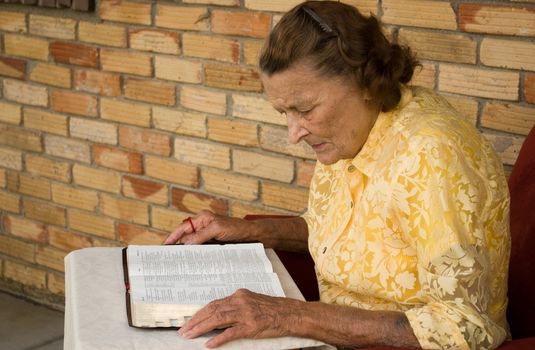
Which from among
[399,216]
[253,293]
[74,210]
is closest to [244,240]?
[253,293]

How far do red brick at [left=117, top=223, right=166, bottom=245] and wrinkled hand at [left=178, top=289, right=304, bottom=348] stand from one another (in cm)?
175

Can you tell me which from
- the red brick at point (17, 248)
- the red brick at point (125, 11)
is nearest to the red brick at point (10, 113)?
the red brick at point (17, 248)

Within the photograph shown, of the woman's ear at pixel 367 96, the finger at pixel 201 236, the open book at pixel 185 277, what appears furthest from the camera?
the finger at pixel 201 236

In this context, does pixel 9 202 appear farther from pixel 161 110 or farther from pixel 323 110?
pixel 323 110

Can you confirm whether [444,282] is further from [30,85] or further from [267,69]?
[30,85]

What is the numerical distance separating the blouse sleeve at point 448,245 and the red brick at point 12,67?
94.4 inches

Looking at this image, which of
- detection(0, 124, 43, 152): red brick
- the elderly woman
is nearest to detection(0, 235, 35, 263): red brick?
detection(0, 124, 43, 152): red brick

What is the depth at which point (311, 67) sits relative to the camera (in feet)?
6.03

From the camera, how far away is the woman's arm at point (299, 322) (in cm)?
172

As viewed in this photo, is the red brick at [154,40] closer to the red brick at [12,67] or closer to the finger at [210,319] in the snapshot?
the red brick at [12,67]

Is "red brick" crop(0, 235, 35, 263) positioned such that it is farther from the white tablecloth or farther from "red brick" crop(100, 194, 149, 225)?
the white tablecloth

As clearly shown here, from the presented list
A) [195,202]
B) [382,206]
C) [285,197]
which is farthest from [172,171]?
[382,206]

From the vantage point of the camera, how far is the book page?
1846mm

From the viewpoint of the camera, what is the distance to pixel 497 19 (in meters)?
2.46
